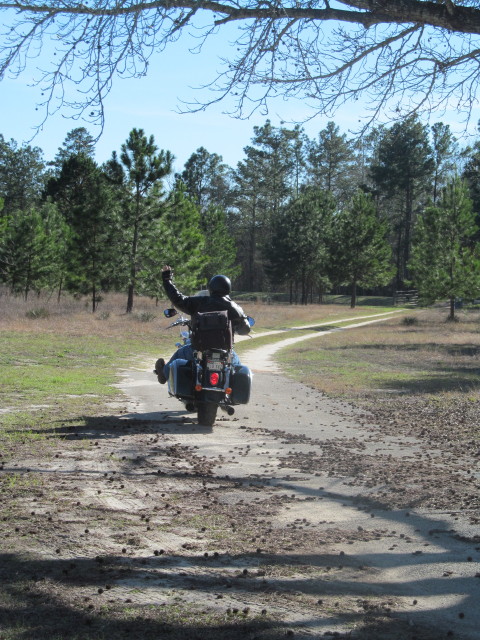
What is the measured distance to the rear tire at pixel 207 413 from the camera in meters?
10.0

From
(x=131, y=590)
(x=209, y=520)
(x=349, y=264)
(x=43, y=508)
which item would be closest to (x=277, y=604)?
(x=131, y=590)

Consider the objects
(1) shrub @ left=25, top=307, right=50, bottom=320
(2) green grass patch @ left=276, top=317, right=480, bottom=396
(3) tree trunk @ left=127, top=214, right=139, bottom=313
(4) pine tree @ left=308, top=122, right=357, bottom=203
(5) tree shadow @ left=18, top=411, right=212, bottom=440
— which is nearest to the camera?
(5) tree shadow @ left=18, top=411, right=212, bottom=440

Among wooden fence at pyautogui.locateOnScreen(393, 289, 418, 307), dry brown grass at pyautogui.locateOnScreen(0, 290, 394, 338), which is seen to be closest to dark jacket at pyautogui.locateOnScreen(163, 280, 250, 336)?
dry brown grass at pyautogui.locateOnScreen(0, 290, 394, 338)

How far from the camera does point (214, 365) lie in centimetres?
941

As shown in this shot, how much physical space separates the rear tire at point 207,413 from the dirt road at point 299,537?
0.78 feet

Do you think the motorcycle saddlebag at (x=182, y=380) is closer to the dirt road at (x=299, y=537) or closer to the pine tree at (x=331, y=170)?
the dirt road at (x=299, y=537)

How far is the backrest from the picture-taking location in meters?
9.41

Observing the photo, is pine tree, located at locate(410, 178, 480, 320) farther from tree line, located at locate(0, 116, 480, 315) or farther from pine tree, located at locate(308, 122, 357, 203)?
pine tree, located at locate(308, 122, 357, 203)

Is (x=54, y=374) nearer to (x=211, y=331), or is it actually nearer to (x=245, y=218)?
(x=211, y=331)

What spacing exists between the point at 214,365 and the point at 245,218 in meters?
89.0

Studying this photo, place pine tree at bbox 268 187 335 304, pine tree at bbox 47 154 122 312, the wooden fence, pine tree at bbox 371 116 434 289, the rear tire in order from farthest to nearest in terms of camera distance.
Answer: the wooden fence → pine tree at bbox 268 187 335 304 → pine tree at bbox 371 116 434 289 → pine tree at bbox 47 154 122 312 → the rear tire

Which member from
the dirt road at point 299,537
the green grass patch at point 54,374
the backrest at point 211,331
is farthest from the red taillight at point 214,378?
the green grass patch at point 54,374

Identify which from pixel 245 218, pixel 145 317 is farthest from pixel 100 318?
pixel 245 218

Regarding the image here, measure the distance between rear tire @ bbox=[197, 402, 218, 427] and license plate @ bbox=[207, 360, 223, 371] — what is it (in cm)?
68
